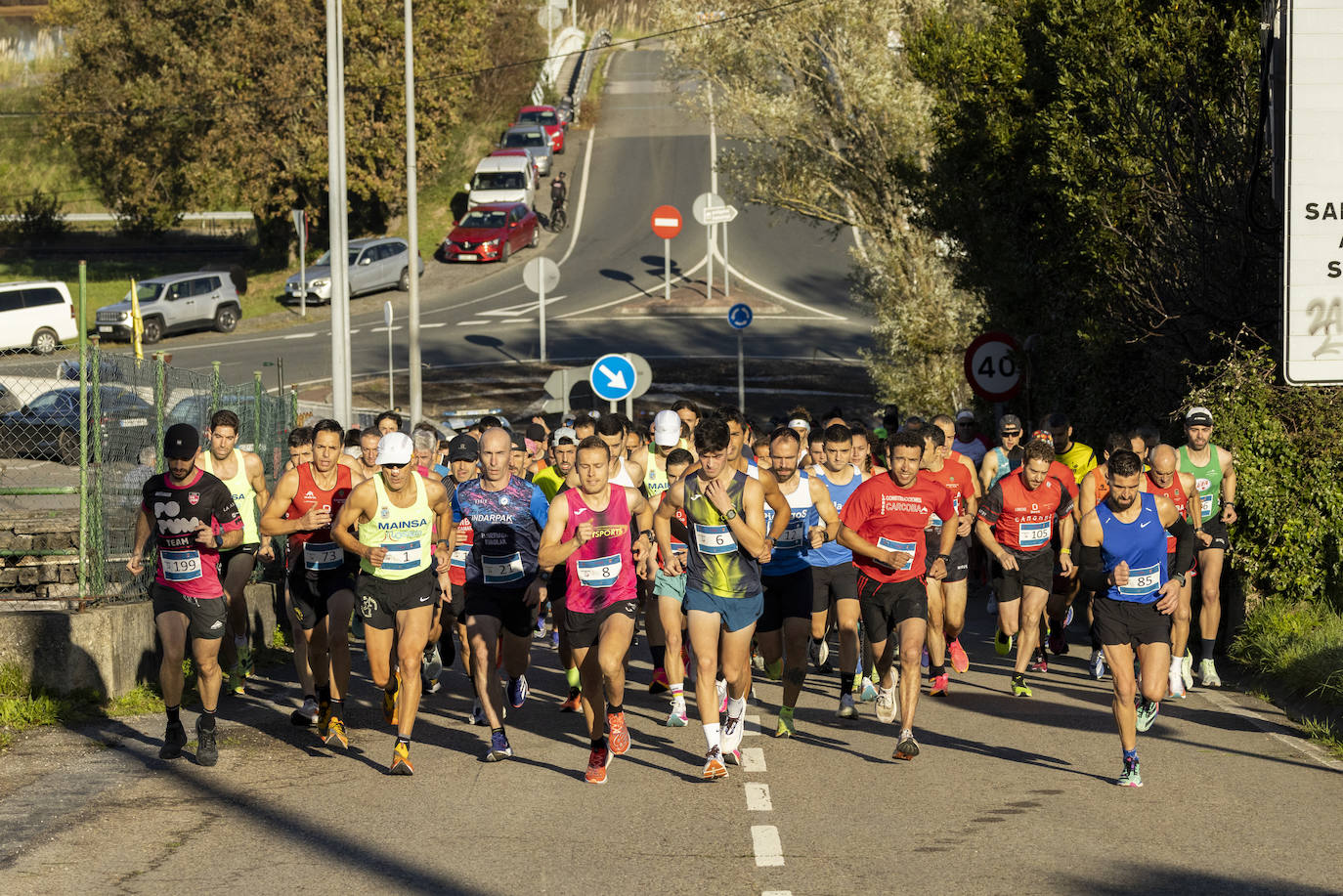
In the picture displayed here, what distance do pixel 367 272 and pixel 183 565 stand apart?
3744cm

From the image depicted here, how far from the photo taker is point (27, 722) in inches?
412

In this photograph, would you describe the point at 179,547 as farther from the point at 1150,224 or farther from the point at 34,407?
the point at 1150,224

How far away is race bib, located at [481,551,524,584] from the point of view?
31.9 feet

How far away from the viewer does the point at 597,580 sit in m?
9.19

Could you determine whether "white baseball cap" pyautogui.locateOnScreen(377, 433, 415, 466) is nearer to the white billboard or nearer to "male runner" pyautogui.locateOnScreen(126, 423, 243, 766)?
"male runner" pyautogui.locateOnScreen(126, 423, 243, 766)

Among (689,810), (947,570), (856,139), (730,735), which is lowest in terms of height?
(689,810)

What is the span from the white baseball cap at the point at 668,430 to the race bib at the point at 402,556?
6.15 ft

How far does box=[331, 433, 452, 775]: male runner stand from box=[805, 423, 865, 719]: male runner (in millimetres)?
2763

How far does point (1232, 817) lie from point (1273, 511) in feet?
18.2

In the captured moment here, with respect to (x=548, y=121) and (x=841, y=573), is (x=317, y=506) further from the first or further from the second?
(x=548, y=121)

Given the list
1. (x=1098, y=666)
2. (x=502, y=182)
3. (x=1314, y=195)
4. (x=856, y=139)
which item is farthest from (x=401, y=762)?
(x=502, y=182)

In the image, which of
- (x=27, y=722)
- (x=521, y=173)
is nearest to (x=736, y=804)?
(x=27, y=722)

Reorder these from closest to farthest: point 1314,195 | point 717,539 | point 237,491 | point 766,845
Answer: point 766,845 → point 717,539 → point 1314,195 → point 237,491

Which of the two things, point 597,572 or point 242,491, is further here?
point 242,491
